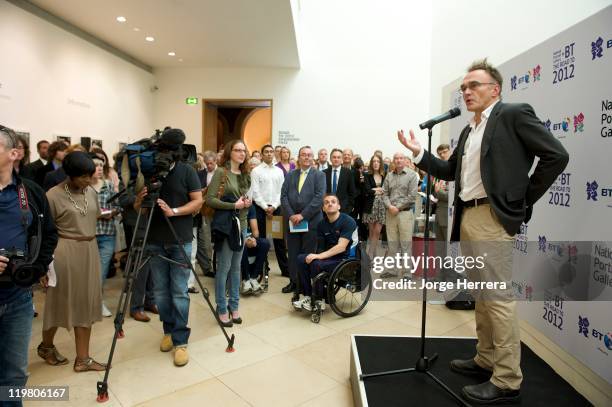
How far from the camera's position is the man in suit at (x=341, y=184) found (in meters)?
5.28

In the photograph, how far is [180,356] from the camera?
8.68 feet

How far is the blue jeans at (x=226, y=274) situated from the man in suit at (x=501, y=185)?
1943 millimetres

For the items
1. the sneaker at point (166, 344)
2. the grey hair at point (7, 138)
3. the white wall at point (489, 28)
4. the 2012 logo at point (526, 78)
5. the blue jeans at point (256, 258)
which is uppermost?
the white wall at point (489, 28)

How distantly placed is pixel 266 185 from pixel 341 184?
1.08 metres

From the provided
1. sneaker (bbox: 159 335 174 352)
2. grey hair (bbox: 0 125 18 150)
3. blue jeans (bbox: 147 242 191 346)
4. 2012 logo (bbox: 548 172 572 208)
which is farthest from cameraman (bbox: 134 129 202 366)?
2012 logo (bbox: 548 172 572 208)

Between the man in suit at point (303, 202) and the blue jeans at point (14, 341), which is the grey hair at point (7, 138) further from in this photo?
the man in suit at point (303, 202)

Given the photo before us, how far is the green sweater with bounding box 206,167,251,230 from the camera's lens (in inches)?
123

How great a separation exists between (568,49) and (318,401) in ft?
8.81

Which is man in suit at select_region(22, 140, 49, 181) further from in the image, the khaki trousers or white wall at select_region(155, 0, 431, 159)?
white wall at select_region(155, 0, 431, 159)

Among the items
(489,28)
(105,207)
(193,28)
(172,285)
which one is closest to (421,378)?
(172,285)

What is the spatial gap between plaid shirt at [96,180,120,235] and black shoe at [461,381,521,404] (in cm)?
304

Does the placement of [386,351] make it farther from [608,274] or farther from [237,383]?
[608,274]

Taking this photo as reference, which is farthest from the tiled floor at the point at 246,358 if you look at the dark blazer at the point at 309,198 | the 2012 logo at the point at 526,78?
the 2012 logo at the point at 526,78

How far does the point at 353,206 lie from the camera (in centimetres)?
550
